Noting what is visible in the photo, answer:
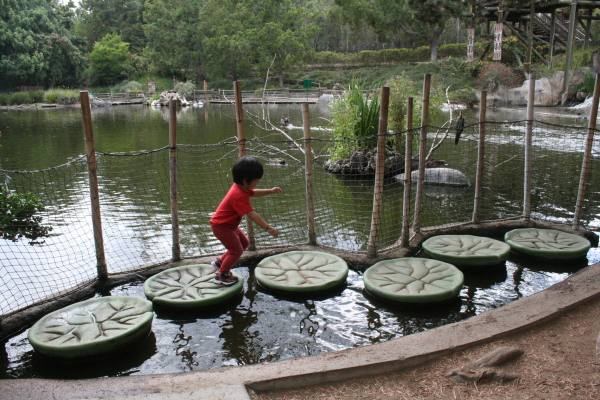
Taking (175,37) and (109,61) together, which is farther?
(109,61)

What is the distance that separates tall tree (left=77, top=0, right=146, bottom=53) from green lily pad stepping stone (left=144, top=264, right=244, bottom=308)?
41.4 m

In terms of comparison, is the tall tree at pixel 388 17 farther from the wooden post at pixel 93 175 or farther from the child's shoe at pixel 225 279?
the child's shoe at pixel 225 279

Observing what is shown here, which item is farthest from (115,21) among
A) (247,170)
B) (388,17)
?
(247,170)

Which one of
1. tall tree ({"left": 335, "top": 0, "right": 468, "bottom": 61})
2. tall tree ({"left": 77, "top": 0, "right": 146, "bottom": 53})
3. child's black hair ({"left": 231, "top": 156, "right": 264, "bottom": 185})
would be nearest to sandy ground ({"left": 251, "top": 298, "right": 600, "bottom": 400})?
child's black hair ({"left": 231, "top": 156, "right": 264, "bottom": 185})

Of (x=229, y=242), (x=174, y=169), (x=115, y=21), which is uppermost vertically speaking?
(x=115, y=21)

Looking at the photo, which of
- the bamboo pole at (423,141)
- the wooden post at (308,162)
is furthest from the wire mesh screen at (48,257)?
the bamboo pole at (423,141)

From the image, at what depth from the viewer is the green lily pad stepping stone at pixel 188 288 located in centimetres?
345

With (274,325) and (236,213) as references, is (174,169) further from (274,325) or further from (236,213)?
(274,325)

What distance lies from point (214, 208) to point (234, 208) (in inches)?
139

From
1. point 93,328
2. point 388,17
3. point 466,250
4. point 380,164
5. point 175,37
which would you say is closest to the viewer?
point 93,328

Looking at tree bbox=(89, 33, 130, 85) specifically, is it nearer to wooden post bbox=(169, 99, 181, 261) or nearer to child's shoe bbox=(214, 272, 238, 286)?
wooden post bbox=(169, 99, 181, 261)

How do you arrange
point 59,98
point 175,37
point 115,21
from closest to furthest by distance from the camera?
point 59,98
point 175,37
point 115,21

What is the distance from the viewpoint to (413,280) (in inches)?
149

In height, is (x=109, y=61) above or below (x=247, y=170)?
above
